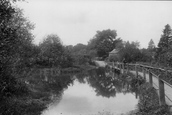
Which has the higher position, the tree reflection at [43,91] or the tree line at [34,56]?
the tree line at [34,56]

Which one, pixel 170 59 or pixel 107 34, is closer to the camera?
pixel 170 59

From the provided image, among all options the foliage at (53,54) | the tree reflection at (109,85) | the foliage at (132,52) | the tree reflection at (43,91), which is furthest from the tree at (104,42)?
the tree reflection at (43,91)

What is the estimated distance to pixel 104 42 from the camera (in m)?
70.4

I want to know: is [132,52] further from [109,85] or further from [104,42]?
[104,42]

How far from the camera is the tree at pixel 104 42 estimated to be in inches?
2662

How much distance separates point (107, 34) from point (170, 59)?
2437 inches

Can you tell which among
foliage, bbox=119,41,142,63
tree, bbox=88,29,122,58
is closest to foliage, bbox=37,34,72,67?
foliage, bbox=119,41,142,63

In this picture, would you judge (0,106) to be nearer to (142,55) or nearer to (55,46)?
(142,55)

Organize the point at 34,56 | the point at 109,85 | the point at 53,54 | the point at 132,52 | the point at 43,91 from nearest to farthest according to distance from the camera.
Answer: the point at 43,91 → the point at 34,56 → the point at 109,85 → the point at 132,52 → the point at 53,54

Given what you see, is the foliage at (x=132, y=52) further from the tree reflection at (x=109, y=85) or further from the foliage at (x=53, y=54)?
the foliage at (x=53, y=54)

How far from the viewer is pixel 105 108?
9.10m

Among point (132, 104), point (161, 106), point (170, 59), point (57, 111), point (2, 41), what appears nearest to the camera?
point (2, 41)

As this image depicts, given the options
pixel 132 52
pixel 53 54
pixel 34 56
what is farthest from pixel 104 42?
pixel 34 56

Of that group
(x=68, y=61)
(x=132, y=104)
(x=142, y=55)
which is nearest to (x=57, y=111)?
(x=132, y=104)
